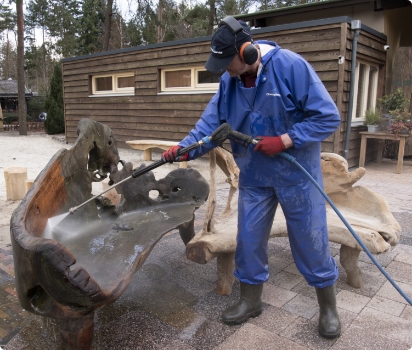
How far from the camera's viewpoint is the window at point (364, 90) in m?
8.34

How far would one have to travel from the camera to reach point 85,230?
276cm

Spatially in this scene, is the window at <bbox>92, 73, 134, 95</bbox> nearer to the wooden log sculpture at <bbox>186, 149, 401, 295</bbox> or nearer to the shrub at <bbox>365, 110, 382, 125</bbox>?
the shrub at <bbox>365, 110, 382, 125</bbox>

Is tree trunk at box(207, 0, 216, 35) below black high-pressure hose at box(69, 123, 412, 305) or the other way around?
the other way around

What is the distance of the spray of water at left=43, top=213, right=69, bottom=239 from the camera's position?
232 centimetres

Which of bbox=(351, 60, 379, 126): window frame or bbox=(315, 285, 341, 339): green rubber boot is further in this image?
bbox=(351, 60, 379, 126): window frame

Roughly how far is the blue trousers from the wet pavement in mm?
294

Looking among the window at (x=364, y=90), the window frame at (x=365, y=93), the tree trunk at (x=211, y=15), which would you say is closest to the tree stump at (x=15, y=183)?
the window frame at (x=365, y=93)

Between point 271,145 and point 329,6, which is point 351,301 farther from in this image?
point 329,6

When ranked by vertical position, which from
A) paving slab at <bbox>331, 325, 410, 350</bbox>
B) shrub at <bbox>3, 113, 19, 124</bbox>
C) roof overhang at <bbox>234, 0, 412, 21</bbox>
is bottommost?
paving slab at <bbox>331, 325, 410, 350</bbox>

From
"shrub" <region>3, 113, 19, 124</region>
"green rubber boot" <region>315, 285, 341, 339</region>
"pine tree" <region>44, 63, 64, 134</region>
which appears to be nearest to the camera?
"green rubber boot" <region>315, 285, 341, 339</region>

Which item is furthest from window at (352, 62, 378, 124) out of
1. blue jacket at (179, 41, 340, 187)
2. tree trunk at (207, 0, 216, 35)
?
tree trunk at (207, 0, 216, 35)

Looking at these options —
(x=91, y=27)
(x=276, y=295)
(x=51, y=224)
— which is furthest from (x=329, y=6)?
(x=91, y=27)

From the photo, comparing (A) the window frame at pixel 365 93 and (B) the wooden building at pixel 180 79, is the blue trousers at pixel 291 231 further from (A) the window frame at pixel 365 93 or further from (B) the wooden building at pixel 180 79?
(A) the window frame at pixel 365 93

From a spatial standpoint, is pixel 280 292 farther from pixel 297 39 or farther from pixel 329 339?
pixel 297 39
